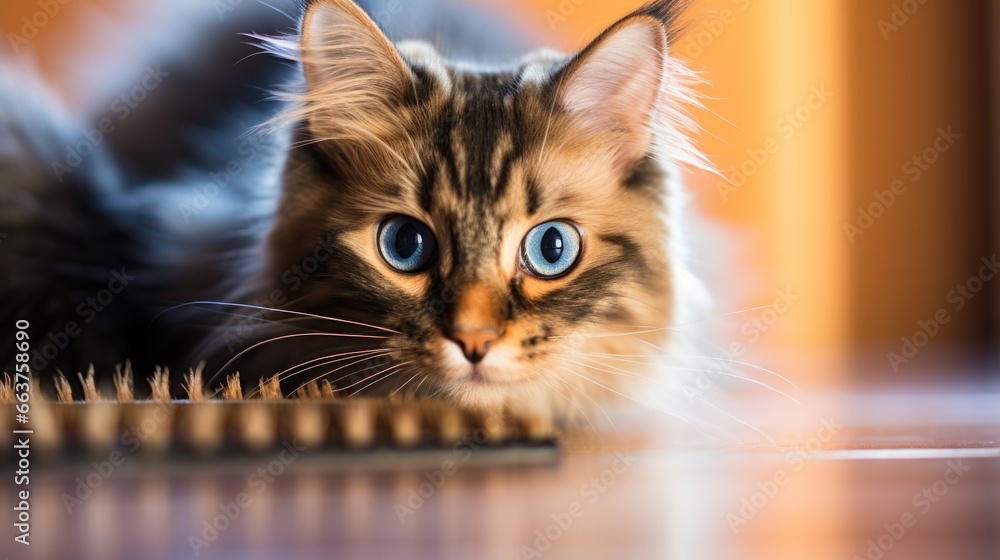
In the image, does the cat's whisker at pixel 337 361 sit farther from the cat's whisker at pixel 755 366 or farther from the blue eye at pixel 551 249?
the cat's whisker at pixel 755 366

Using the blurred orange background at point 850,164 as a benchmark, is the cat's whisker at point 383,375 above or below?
below

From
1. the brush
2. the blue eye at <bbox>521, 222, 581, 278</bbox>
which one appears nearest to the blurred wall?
the blue eye at <bbox>521, 222, 581, 278</bbox>

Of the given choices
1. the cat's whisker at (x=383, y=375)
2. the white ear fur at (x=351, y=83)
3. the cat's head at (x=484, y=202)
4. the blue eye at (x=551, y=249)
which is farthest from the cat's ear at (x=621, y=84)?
the cat's whisker at (x=383, y=375)

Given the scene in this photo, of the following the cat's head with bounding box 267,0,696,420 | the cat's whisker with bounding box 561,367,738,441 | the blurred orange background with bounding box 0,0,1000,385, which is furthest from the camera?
the blurred orange background with bounding box 0,0,1000,385

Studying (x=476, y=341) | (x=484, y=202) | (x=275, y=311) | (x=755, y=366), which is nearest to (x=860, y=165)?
(x=755, y=366)

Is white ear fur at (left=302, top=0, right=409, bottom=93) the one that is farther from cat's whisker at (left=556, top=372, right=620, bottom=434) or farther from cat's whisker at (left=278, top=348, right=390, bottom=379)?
cat's whisker at (left=556, top=372, right=620, bottom=434)

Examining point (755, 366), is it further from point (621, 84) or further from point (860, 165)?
point (621, 84)

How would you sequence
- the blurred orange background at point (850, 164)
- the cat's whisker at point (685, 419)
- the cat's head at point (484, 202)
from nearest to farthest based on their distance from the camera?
the cat's head at point (484, 202) < the cat's whisker at point (685, 419) < the blurred orange background at point (850, 164)
